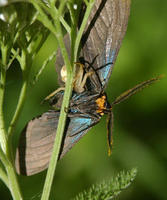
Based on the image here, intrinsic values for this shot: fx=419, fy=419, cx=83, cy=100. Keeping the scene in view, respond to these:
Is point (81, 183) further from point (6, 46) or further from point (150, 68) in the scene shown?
point (6, 46)

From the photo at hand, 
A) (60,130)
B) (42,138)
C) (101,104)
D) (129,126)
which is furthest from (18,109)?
(129,126)

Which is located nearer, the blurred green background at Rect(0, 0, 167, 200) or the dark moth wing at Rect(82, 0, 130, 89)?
the dark moth wing at Rect(82, 0, 130, 89)

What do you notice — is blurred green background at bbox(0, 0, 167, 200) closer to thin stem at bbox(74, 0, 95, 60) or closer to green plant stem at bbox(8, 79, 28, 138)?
green plant stem at bbox(8, 79, 28, 138)

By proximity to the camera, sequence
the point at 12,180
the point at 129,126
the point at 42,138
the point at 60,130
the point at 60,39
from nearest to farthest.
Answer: the point at 60,39
the point at 60,130
the point at 12,180
the point at 42,138
the point at 129,126

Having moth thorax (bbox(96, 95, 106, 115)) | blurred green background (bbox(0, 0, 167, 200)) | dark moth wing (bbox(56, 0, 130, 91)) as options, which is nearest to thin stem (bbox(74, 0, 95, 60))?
dark moth wing (bbox(56, 0, 130, 91))

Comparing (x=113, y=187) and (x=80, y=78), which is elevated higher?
(x=80, y=78)

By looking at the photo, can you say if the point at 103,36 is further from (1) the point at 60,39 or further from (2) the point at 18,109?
(2) the point at 18,109

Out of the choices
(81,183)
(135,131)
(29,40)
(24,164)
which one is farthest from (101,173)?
(29,40)
